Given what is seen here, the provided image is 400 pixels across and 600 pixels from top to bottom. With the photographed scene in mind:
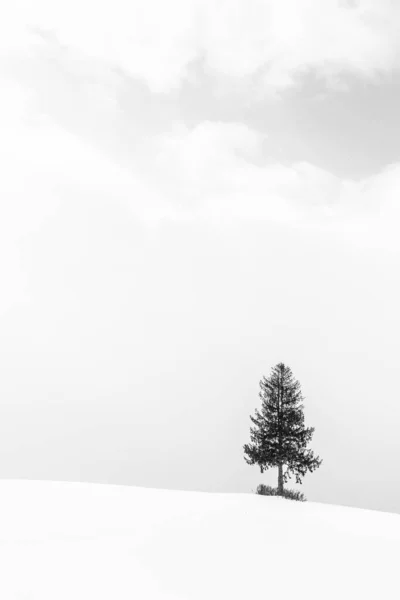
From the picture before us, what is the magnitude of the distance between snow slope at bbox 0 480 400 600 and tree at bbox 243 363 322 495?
4.03m

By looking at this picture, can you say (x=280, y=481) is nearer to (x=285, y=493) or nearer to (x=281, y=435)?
(x=285, y=493)

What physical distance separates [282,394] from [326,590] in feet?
50.4

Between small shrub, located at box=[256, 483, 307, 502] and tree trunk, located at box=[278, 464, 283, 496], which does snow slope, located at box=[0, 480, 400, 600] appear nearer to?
small shrub, located at box=[256, 483, 307, 502]

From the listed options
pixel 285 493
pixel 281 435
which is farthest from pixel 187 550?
pixel 281 435

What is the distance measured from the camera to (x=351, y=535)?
1705cm

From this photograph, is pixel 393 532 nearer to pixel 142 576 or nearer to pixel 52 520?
pixel 142 576

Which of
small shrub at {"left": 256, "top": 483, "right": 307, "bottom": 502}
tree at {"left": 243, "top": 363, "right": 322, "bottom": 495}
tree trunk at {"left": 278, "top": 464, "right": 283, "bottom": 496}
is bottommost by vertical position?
small shrub at {"left": 256, "top": 483, "right": 307, "bottom": 502}

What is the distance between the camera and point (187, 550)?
13.8 metres

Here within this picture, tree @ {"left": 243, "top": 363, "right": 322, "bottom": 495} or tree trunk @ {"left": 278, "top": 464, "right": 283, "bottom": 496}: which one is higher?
tree @ {"left": 243, "top": 363, "right": 322, "bottom": 495}

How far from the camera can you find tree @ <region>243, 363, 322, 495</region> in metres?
25.6

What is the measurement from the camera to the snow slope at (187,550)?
35.9ft

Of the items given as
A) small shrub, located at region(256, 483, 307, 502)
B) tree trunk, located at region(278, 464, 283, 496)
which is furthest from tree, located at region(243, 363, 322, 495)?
small shrub, located at region(256, 483, 307, 502)

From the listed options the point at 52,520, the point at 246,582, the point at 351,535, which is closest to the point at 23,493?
the point at 52,520

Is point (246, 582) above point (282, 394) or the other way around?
the other way around
